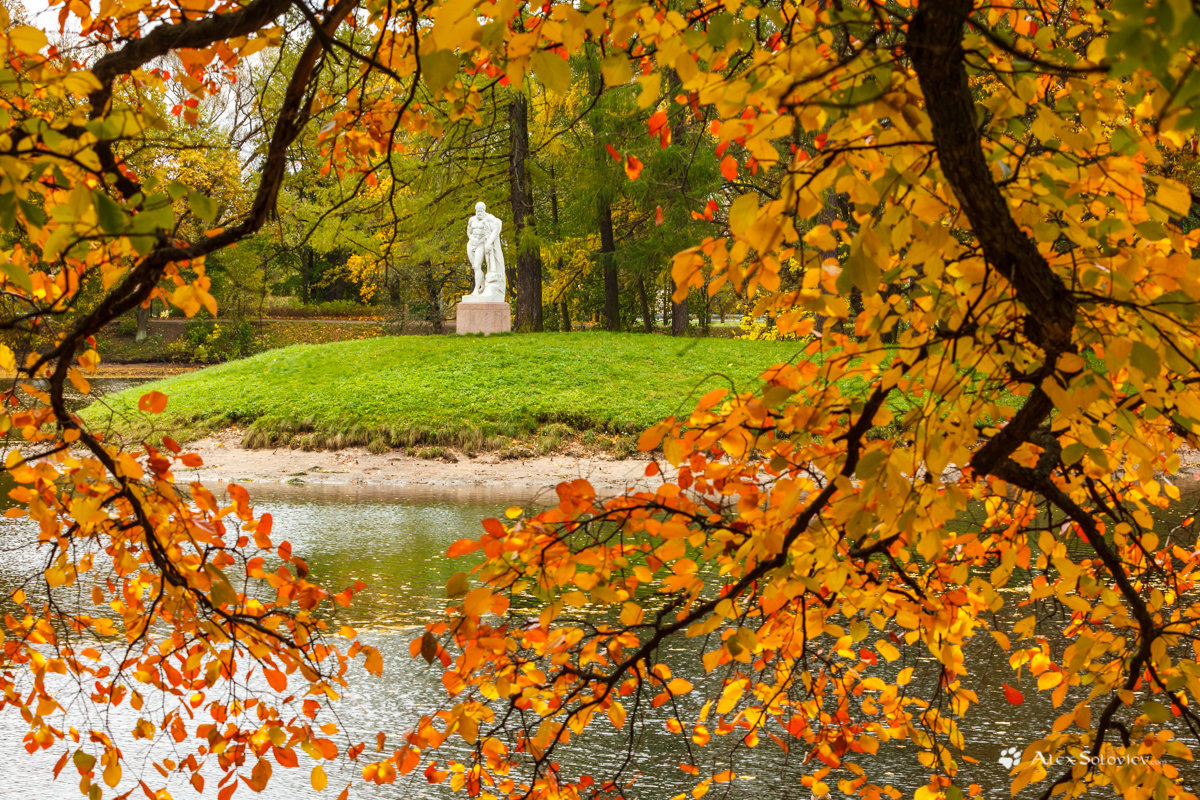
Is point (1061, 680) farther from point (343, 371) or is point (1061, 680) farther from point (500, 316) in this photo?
point (500, 316)

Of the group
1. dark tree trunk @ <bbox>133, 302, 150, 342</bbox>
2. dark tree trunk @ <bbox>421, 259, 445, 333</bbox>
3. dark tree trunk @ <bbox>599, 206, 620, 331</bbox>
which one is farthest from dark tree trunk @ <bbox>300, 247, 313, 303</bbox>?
dark tree trunk @ <bbox>599, 206, 620, 331</bbox>

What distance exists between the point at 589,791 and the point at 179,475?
932cm

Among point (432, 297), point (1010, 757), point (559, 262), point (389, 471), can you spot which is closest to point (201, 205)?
point (1010, 757)

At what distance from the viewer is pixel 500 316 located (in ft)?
64.0

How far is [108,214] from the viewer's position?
1149 mm

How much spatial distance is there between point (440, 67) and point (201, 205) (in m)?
0.37

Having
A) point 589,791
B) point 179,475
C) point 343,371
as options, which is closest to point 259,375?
point 343,371

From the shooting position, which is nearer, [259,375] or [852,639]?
[852,639]

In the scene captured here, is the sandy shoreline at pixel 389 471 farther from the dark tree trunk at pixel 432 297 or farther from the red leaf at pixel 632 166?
the dark tree trunk at pixel 432 297

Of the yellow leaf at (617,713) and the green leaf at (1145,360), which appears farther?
the yellow leaf at (617,713)

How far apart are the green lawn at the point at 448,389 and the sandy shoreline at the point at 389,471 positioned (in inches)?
12.7

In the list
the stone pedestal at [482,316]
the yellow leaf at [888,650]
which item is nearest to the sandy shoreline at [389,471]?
the stone pedestal at [482,316]

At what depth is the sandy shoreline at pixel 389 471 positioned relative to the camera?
1146 cm

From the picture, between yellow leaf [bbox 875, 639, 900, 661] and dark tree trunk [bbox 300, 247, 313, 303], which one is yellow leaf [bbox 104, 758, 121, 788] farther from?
dark tree trunk [bbox 300, 247, 313, 303]
